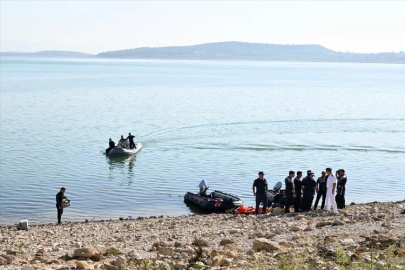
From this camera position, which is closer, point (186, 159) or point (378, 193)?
point (378, 193)

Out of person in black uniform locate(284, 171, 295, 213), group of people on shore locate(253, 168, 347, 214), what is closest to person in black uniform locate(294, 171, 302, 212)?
group of people on shore locate(253, 168, 347, 214)

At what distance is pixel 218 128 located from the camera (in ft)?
162

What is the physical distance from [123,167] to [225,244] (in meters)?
21.3

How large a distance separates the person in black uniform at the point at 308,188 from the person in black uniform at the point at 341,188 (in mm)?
941

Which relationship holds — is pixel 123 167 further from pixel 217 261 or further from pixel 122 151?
pixel 217 261

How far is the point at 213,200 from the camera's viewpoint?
73.1ft

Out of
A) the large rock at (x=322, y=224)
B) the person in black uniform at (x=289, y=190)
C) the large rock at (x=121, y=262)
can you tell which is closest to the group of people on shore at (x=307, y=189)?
the person in black uniform at (x=289, y=190)

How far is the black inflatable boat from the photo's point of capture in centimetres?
2175

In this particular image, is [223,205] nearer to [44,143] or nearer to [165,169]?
[165,169]

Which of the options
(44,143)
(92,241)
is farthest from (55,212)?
(44,143)

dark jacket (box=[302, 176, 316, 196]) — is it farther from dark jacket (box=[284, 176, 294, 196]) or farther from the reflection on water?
the reflection on water

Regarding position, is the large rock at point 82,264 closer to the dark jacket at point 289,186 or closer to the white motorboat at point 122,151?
the dark jacket at point 289,186

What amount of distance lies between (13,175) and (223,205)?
481 inches

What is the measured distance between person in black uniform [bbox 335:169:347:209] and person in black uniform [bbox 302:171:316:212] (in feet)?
3.09
